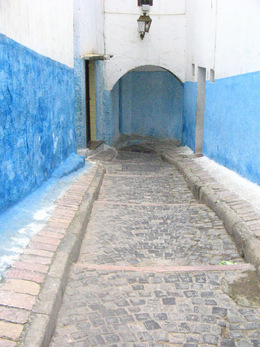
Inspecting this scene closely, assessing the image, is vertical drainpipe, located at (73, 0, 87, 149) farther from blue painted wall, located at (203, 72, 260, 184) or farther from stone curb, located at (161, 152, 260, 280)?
blue painted wall, located at (203, 72, 260, 184)

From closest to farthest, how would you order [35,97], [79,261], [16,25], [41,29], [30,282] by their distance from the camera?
[30,282], [79,261], [16,25], [35,97], [41,29]

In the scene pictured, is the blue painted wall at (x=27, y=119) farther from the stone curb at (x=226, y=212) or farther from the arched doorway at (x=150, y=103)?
the arched doorway at (x=150, y=103)

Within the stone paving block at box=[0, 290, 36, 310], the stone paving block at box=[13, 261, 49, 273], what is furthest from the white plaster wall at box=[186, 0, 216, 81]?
the stone paving block at box=[0, 290, 36, 310]

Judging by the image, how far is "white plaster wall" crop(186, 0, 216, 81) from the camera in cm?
849

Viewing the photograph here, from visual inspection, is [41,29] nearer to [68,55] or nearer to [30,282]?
[68,55]

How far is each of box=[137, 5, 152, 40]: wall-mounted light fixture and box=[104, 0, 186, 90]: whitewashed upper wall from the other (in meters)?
0.50

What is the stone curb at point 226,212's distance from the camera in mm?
3621

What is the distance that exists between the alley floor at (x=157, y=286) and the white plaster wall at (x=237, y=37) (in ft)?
8.38

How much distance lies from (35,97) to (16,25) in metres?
1.00

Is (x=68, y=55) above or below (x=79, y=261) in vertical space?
above

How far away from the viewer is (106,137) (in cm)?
1184

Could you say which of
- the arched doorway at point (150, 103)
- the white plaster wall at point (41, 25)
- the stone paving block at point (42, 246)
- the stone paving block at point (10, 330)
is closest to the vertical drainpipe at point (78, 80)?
the white plaster wall at point (41, 25)

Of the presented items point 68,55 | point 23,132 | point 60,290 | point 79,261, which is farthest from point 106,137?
point 60,290

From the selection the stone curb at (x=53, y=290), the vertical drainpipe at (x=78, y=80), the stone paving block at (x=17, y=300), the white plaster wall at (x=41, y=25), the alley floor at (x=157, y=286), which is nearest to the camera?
the stone curb at (x=53, y=290)
